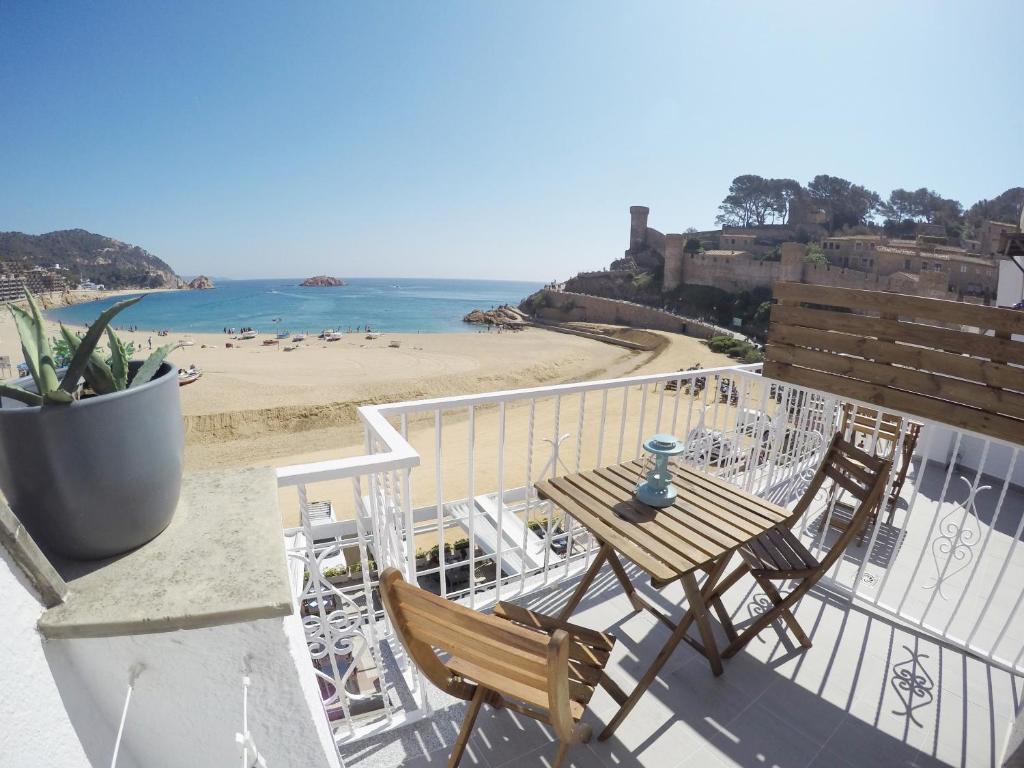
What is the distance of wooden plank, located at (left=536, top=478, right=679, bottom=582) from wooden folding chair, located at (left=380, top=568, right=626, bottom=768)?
1.38ft

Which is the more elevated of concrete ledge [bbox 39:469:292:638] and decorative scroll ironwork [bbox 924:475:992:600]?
concrete ledge [bbox 39:469:292:638]

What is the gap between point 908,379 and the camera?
8.07ft

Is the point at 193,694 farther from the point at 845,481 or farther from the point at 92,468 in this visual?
the point at 845,481

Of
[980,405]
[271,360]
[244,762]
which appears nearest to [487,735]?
[244,762]

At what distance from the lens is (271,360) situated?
2508 centimetres

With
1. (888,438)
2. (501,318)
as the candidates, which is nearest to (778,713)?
(888,438)

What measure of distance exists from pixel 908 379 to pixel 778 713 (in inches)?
66.8

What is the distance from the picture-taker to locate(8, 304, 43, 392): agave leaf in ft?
2.82

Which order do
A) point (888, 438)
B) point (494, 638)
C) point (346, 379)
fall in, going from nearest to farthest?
point (494, 638) < point (888, 438) < point (346, 379)

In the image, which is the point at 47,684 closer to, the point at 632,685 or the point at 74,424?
the point at 74,424

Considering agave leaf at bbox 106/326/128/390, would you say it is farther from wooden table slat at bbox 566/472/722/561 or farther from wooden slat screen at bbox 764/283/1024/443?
wooden slat screen at bbox 764/283/1024/443

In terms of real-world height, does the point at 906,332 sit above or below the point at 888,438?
above

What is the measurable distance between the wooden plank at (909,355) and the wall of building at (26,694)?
323 cm

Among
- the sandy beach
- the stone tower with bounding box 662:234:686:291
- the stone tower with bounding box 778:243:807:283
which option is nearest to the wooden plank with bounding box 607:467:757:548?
the sandy beach
